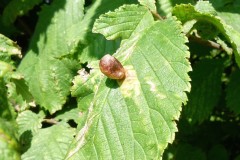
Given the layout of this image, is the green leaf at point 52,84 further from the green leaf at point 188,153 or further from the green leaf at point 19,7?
the green leaf at point 188,153

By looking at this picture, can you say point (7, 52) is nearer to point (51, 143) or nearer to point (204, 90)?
point (51, 143)

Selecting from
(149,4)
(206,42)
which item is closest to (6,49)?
(149,4)

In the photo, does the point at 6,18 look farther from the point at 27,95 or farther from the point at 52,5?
the point at 27,95

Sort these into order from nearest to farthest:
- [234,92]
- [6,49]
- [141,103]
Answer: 1. [141,103]
2. [6,49]
3. [234,92]

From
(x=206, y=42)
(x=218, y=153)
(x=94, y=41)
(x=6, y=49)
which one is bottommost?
(x=218, y=153)

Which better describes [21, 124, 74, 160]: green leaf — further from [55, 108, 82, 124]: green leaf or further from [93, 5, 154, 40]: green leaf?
[93, 5, 154, 40]: green leaf

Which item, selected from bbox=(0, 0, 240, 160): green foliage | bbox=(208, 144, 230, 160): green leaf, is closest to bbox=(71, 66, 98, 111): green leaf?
bbox=(0, 0, 240, 160): green foliage

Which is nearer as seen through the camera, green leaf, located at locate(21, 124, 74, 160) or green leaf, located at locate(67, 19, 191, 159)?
green leaf, located at locate(67, 19, 191, 159)
